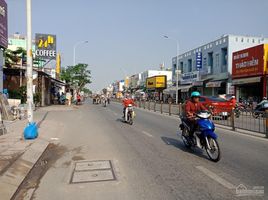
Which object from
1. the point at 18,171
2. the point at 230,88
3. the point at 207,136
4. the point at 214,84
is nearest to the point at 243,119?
the point at 207,136

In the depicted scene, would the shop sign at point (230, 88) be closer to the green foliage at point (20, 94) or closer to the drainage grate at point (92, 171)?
the green foliage at point (20, 94)

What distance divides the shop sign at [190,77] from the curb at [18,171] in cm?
4049

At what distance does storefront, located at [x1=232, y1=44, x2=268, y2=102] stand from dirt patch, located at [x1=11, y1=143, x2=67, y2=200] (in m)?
25.6

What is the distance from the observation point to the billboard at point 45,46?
3109 centimetres

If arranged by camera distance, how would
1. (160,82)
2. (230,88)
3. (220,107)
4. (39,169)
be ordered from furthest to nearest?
(160,82), (230,88), (220,107), (39,169)

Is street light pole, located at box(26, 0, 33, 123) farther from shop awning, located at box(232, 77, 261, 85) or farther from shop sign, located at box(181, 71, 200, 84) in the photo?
shop sign, located at box(181, 71, 200, 84)

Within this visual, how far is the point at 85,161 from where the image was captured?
316 inches

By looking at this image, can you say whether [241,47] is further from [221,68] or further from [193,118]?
[193,118]

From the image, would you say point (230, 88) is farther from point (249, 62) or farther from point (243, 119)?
point (243, 119)

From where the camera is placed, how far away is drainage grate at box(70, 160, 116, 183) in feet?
20.7

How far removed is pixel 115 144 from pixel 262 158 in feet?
15.0

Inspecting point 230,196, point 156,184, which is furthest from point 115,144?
point 230,196

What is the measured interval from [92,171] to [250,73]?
98.0 feet

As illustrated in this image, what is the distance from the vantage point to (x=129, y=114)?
17.8m
